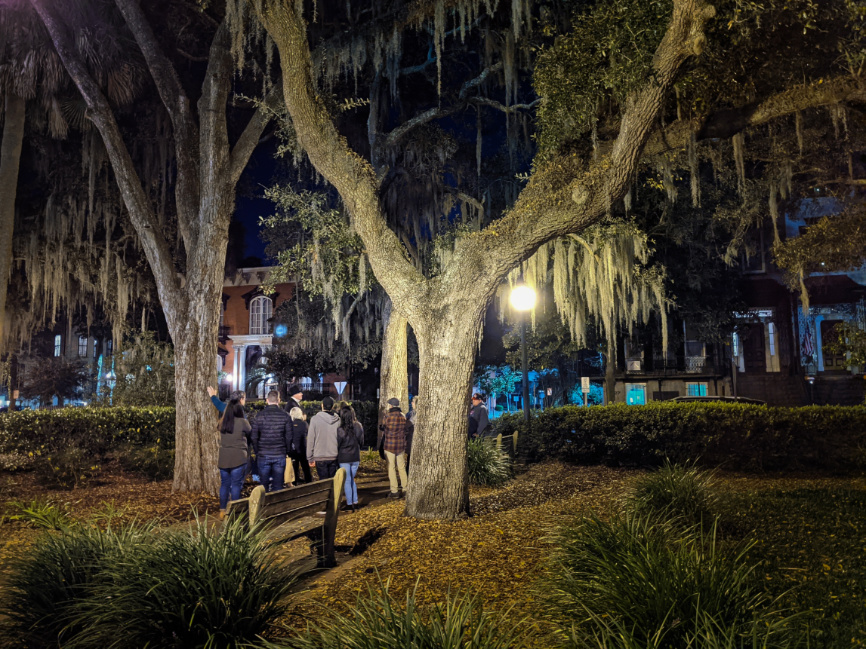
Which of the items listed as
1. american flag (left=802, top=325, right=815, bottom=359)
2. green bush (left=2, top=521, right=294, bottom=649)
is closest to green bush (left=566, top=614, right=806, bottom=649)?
green bush (left=2, top=521, right=294, bottom=649)

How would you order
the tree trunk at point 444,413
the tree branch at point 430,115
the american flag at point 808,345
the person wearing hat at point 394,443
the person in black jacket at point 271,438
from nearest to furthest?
the tree trunk at point 444,413, the person in black jacket at point 271,438, the person wearing hat at point 394,443, the tree branch at point 430,115, the american flag at point 808,345

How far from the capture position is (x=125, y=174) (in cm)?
1237

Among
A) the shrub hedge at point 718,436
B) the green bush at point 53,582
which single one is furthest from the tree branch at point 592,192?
the shrub hedge at point 718,436

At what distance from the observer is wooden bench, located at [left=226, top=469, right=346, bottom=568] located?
555 cm

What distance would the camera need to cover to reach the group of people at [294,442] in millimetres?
9266

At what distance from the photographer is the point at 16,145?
17.3 m

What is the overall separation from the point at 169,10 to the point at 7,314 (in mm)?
15138

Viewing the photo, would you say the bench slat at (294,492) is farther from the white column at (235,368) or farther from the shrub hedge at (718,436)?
the white column at (235,368)

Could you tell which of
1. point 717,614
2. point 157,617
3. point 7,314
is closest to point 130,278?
point 7,314

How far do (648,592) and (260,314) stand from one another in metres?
44.2

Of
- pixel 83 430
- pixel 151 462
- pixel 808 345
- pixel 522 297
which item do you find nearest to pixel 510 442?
pixel 522 297

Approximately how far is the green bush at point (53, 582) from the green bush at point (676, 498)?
493 cm

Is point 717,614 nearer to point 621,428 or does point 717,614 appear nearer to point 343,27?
point 621,428

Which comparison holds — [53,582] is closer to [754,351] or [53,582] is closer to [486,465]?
[486,465]
